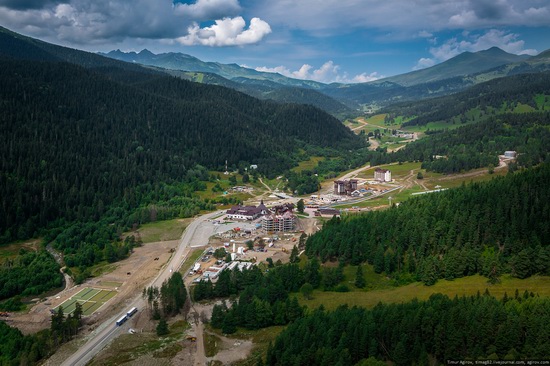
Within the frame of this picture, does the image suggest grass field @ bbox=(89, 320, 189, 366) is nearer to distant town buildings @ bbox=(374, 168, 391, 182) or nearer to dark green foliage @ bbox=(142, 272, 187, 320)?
dark green foliage @ bbox=(142, 272, 187, 320)

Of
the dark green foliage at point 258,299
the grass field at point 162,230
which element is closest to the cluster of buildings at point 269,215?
the grass field at point 162,230

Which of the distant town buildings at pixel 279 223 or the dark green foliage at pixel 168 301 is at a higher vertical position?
the distant town buildings at pixel 279 223

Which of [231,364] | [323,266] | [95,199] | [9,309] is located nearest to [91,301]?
[9,309]

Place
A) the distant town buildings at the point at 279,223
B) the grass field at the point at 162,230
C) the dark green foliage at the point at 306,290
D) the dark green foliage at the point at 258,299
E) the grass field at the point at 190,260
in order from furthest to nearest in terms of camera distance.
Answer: the distant town buildings at the point at 279,223 < the grass field at the point at 162,230 < the grass field at the point at 190,260 < the dark green foliage at the point at 306,290 < the dark green foliage at the point at 258,299

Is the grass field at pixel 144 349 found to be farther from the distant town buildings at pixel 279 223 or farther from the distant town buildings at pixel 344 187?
the distant town buildings at pixel 344 187

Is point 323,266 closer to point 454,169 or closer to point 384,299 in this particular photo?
point 384,299

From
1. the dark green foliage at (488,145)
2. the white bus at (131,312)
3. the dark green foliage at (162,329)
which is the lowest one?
the white bus at (131,312)

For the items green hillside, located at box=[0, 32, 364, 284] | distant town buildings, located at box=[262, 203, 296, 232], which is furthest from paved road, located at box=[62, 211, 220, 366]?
distant town buildings, located at box=[262, 203, 296, 232]

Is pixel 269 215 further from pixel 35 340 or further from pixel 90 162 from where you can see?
pixel 90 162

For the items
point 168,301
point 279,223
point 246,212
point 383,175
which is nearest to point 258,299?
point 168,301
